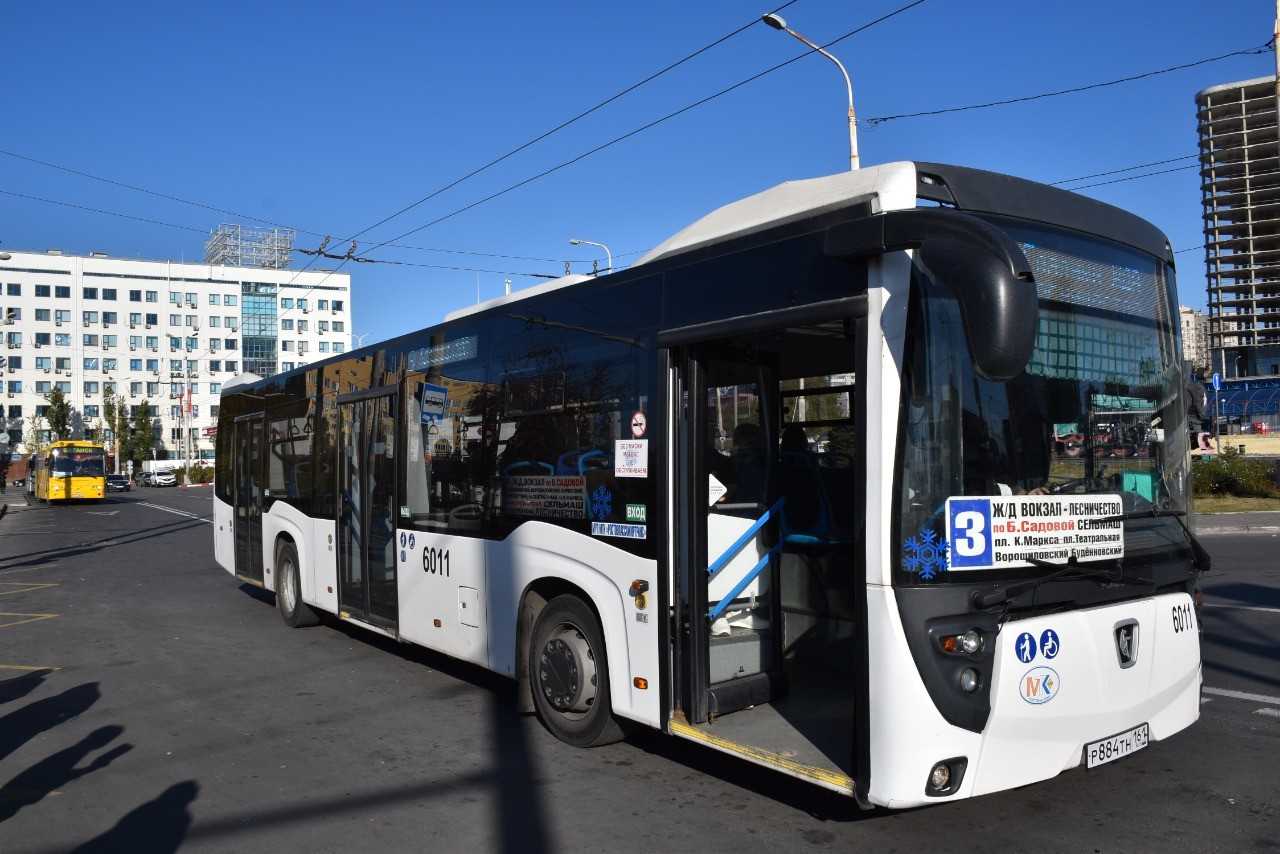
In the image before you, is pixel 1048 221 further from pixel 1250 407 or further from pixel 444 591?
pixel 1250 407

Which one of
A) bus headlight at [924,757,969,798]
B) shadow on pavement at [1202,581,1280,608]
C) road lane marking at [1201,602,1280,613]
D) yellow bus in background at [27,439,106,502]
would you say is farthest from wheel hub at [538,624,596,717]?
A: yellow bus in background at [27,439,106,502]

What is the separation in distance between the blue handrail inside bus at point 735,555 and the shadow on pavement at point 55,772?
4.03 metres

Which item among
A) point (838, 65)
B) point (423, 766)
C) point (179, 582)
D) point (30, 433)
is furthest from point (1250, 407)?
point (30, 433)

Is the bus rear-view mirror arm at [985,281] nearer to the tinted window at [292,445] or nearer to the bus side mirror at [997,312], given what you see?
the bus side mirror at [997,312]

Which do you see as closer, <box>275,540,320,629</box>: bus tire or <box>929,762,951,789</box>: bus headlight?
<box>929,762,951,789</box>: bus headlight

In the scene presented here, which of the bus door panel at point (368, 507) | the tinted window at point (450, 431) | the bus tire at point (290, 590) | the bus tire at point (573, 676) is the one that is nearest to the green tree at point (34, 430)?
the bus tire at point (290, 590)

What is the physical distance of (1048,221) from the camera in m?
4.91

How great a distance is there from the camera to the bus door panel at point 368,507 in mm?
9289

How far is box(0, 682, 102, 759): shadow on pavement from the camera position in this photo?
23.7ft

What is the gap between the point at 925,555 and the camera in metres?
4.39

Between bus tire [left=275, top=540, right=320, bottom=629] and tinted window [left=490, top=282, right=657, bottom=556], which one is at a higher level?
tinted window [left=490, top=282, right=657, bottom=556]

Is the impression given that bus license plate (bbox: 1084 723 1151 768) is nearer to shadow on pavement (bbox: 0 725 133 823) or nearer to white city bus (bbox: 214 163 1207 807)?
white city bus (bbox: 214 163 1207 807)

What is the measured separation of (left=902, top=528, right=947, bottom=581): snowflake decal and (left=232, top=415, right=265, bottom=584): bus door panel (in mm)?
10360

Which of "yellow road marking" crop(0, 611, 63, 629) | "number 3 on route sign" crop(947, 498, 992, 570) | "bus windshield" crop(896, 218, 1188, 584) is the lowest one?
"yellow road marking" crop(0, 611, 63, 629)
